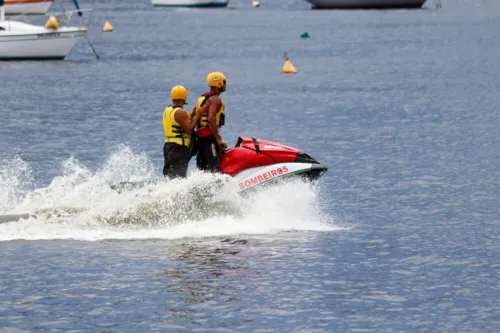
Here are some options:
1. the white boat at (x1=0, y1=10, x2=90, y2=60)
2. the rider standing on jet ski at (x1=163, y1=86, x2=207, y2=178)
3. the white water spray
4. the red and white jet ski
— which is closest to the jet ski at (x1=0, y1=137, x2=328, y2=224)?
the red and white jet ski

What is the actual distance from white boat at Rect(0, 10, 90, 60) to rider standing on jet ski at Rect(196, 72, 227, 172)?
43.0m

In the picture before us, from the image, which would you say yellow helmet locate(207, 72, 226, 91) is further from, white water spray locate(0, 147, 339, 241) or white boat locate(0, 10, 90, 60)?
white boat locate(0, 10, 90, 60)

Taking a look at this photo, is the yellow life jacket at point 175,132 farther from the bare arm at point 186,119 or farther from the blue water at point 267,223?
the blue water at point 267,223

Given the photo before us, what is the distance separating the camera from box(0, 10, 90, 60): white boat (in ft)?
198

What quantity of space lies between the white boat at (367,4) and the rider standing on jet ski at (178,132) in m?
127

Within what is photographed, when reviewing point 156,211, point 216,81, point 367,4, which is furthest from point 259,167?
point 367,4

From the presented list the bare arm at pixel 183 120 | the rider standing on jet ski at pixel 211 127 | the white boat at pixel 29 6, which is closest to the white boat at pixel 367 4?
the white boat at pixel 29 6

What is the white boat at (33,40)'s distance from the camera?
60.4 metres

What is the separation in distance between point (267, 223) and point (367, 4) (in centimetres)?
12814

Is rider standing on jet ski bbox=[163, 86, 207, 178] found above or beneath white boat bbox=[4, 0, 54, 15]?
beneath

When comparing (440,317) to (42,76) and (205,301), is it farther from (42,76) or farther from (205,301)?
(42,76)

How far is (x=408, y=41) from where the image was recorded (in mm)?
87250

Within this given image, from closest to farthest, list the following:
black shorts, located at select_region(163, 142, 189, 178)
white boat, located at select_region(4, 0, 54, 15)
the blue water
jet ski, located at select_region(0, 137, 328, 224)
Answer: the blue water → black shorts, located at select_region(163, 142, 189, 178) → jet ski, located at select_region(0, 137, 328, 224) → white boat, located at select_region(4, 0, 54, 15)

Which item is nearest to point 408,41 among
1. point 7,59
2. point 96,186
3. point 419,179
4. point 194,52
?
point 194,52
